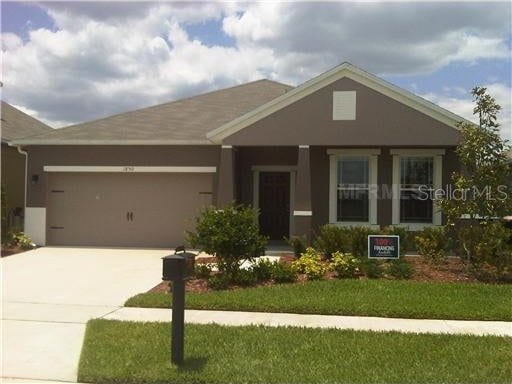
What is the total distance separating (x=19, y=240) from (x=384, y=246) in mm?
10759

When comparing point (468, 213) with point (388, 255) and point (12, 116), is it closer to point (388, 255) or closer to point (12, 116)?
point (388, 255)

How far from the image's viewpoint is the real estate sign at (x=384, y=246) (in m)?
11.5

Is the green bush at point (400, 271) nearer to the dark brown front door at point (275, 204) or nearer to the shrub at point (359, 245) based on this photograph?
the shrub at point (359, 245)

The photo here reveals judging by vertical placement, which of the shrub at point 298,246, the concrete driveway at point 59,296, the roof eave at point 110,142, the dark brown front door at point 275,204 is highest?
the roof eave at point 110,142

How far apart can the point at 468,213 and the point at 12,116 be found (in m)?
19.9

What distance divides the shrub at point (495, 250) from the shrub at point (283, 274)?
3783mm

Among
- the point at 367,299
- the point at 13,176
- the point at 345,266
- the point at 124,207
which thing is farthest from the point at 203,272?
the point at 13,176

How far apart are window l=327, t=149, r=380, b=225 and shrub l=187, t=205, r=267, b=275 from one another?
5785mm

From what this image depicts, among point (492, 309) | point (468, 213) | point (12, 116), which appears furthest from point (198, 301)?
point (12, 116)

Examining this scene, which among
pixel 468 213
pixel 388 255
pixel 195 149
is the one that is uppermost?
pixel 195 149

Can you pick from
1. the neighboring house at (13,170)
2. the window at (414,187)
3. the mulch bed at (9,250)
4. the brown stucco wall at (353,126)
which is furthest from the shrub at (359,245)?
the neighboring house at (13,170)

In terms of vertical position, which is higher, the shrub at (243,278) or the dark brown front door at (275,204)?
the dark brown front door at (275,204)

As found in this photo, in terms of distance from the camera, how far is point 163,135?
16828 millimetres

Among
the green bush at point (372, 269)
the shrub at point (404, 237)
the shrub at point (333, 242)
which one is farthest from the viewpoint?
the shrub at point (404, 237)
